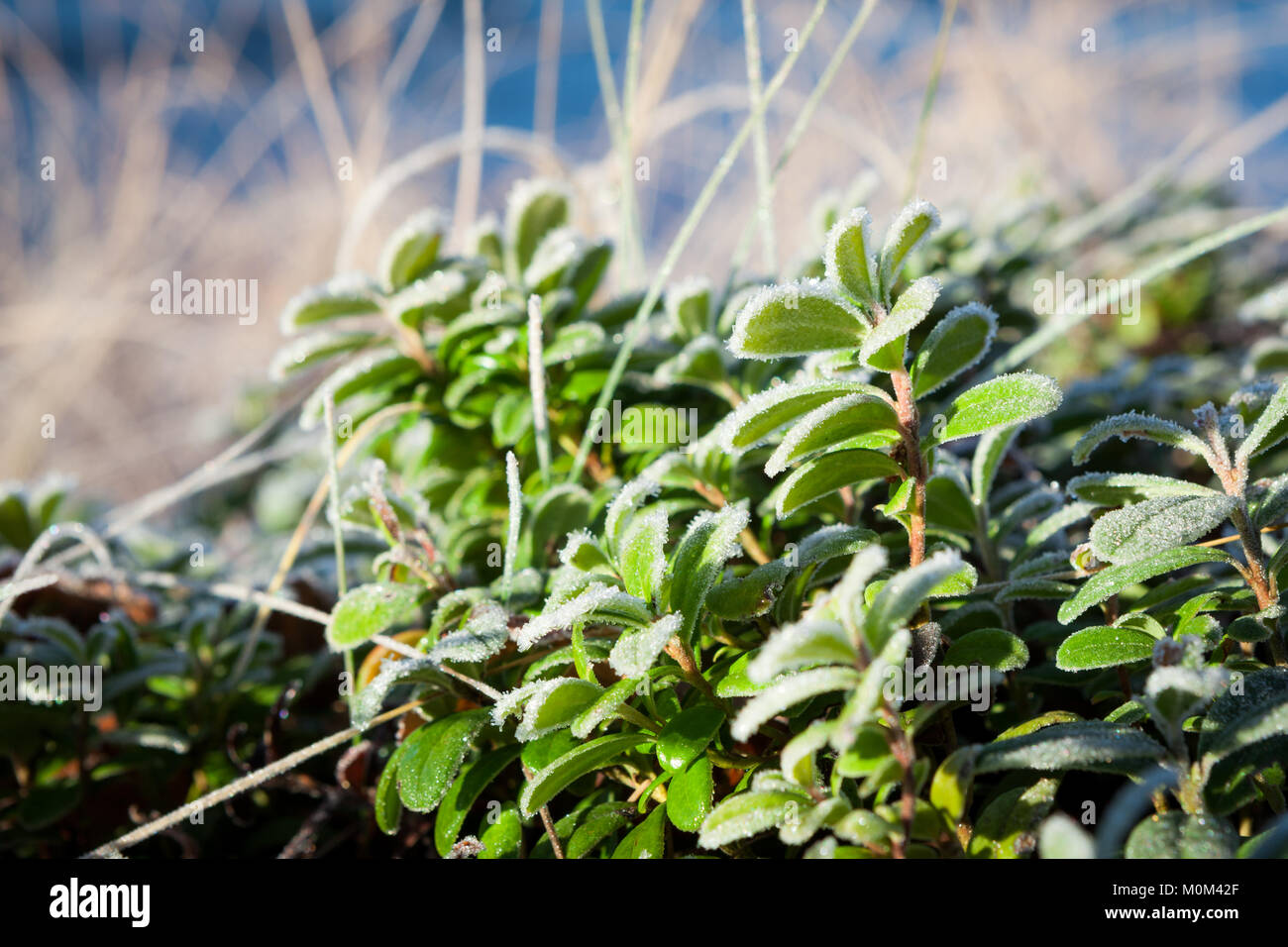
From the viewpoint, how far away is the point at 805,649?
58cm

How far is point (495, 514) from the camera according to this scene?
1165 mm

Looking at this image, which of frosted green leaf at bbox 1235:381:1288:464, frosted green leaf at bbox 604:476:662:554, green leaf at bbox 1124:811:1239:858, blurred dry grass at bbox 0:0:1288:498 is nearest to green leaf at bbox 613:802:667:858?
frosted green leaf at bbox 604:476:662:554

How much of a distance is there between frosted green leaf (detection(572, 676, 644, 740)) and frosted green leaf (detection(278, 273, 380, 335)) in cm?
66

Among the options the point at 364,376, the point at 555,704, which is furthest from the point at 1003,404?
the point at 364,376

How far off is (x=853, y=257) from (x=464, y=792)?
1.84ft

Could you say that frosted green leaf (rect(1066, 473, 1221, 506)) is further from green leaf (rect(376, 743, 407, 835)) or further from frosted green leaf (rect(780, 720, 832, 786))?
green leaf (rect(376, 743, 407, 835))

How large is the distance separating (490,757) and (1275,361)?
1.11 metres

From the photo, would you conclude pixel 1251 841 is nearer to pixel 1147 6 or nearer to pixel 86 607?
pixel 86 607

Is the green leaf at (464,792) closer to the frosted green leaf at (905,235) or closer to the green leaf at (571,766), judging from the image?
the green leaf at (571,766)

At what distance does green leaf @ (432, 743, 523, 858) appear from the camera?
803 mm

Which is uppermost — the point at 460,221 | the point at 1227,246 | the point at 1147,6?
the point at 1147,6

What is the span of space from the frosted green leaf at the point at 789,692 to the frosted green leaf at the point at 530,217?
2.70ft

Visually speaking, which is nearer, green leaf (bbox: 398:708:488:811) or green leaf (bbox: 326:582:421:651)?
green leaf (bbox: 398:708:488:811)
